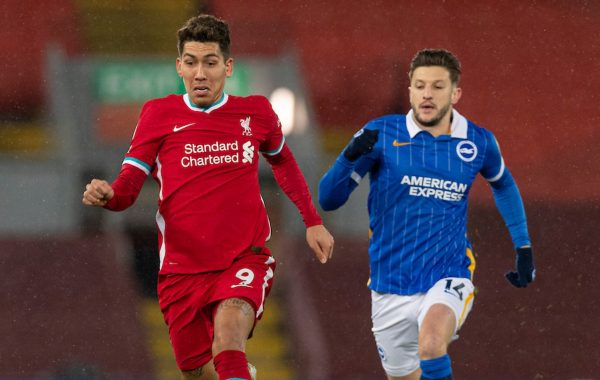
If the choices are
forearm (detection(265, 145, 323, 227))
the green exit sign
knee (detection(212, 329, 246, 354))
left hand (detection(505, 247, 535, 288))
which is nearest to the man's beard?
forearm (detection(265, 145, 323, 227))

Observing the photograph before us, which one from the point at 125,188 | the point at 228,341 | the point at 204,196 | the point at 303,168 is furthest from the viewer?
the point at 303,168

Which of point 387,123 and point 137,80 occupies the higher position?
point 387,123

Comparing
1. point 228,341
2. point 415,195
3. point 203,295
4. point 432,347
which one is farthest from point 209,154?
point 432,347

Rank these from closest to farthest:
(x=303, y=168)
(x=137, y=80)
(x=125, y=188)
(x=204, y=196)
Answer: (x=125, y=188), (x=204, y=196), (x=303, y=168), (x=137, y=80)

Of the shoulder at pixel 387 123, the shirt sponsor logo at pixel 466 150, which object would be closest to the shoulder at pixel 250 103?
the shoulder at pixel 387 123

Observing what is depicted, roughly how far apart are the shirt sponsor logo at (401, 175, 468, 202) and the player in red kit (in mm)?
498

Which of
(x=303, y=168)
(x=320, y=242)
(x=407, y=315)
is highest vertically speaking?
(x=320, y=242)

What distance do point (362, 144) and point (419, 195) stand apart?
37 cm

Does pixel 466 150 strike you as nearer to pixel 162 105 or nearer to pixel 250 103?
pixel 250 103

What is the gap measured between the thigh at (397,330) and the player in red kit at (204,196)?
55 centimetres

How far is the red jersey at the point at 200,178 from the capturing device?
4.93m

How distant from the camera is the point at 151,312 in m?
16.8

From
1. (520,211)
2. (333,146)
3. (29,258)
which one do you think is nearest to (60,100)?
(29,258)

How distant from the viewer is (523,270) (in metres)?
5.70
